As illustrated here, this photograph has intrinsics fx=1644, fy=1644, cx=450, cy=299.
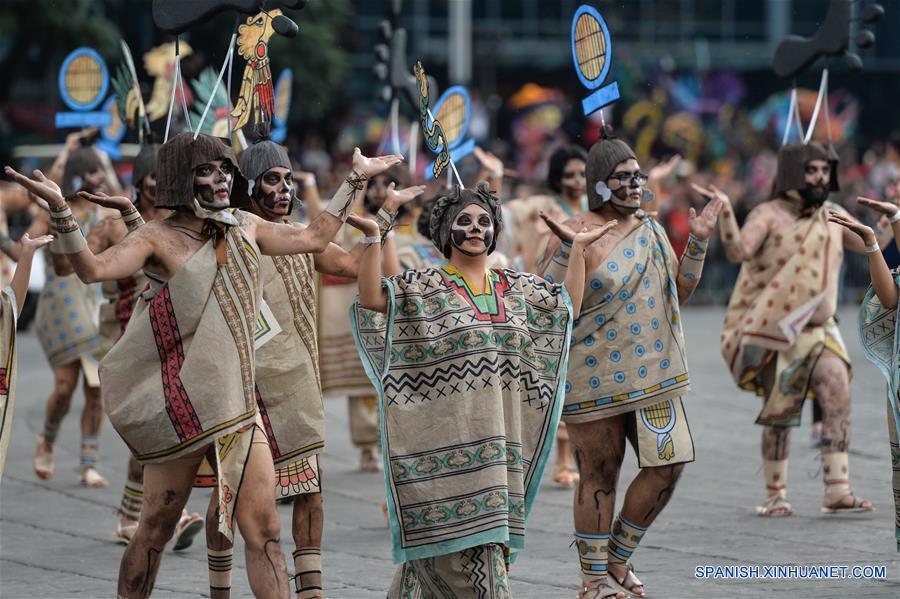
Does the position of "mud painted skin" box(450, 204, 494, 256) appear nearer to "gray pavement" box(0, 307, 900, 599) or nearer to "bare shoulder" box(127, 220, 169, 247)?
"bare shoulder" box(127, 220, 169, 247)

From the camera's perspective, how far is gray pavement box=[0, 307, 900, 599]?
7.72 m

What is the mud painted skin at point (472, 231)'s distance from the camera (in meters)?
6.61

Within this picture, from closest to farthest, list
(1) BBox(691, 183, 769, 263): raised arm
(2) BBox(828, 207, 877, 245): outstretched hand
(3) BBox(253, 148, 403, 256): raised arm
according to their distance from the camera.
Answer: (3) BBox(253, 148, 403, 256): raised arm → (2) BBox(828, 207, 877, 245): outstretched hand → (1) BBox(691, 183, 769, 263): raised arm

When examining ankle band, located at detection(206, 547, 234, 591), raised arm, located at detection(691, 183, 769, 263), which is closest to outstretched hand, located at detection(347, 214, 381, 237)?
ankle band, located at detection(206, 547, 234, 591)

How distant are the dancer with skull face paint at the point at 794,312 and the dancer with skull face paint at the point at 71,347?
422 centimetres

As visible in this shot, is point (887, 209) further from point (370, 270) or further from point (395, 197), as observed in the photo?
point (370, 270)

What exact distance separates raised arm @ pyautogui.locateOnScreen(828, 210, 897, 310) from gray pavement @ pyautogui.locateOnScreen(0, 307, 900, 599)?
132 centimetres

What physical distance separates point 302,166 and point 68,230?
75.2 feet

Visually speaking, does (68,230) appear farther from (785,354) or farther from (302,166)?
(302,166)

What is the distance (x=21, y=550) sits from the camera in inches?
345

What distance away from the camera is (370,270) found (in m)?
6.43

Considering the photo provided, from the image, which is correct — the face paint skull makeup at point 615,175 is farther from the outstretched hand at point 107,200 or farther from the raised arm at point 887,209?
the outstretched hand at point 107,200

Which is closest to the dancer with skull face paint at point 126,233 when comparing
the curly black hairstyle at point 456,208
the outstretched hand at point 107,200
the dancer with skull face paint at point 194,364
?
the outstretched hand at point 107,200

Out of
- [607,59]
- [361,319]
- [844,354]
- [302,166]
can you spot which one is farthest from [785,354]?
[302,166]
